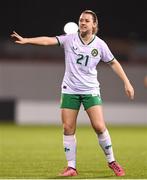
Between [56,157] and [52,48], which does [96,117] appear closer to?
[56,157]

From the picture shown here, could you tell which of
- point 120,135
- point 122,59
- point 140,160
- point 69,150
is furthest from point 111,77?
point 69,150

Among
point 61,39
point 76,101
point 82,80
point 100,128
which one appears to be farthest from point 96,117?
point 61,39

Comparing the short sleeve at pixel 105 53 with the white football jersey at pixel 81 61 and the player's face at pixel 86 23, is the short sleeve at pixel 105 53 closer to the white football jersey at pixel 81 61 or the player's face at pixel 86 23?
the white football jersey at pixel 81 61

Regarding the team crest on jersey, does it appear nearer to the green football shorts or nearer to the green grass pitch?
the green football shorts

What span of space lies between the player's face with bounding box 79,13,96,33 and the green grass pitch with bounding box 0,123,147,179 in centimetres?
187

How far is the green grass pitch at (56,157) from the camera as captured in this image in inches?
379

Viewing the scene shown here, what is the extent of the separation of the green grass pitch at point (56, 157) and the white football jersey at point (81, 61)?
3.79 feet

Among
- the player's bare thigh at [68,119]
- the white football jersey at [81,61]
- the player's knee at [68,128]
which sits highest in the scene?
the white football jersey at [81,61]

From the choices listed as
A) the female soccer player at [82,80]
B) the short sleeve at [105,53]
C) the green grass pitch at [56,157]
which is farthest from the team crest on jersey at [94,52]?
the green grass pitch at [56,157]

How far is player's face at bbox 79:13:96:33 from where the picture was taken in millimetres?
9102

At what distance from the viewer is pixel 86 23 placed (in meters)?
9.11

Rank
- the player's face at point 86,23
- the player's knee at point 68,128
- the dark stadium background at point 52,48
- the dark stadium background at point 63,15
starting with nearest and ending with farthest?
the player's face at point 86,23 < the player's knee at point 68,128 < the dark stadium background at point 52,48 < the dark stadium background at point 63,15

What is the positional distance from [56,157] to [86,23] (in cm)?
409

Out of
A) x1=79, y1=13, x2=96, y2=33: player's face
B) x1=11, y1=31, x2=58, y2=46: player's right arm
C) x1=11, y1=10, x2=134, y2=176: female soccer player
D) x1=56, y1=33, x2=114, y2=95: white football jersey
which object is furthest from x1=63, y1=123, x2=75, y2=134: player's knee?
x1=79, y1=13, x2=96, y2=33: player's face
